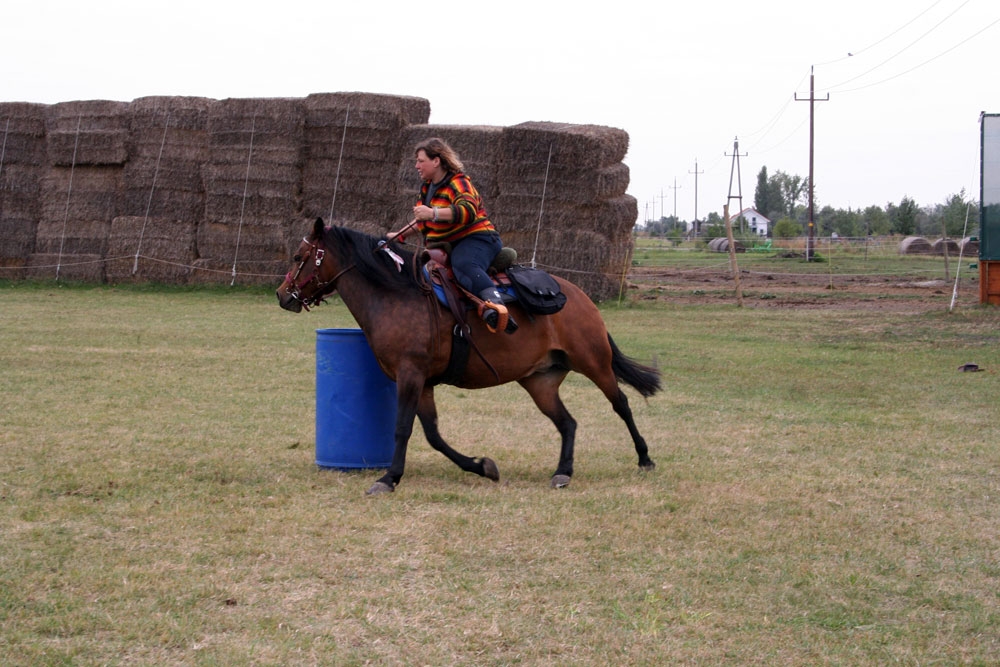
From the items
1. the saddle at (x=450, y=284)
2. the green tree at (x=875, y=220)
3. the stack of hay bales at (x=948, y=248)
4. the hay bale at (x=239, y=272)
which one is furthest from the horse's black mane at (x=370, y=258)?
the green tree at (x=875, y=220)

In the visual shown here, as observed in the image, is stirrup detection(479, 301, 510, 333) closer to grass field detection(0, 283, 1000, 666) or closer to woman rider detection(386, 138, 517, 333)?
woman rider detection(386, 138, 517, 333)

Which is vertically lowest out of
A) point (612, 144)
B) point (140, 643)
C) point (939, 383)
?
point (140, 643)

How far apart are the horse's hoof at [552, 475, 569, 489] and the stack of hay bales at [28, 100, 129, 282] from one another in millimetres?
20966

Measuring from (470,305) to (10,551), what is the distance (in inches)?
127

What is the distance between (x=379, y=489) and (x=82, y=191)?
71.7 feet

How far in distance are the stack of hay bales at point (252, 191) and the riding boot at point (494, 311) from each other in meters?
18.3

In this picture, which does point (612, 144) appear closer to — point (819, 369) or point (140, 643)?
point (819, 369)

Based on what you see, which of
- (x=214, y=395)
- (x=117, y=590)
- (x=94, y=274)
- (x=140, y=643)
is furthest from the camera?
(x=94, y=274)

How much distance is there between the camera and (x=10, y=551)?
18.0 ft

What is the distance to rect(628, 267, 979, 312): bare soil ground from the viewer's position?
24.4 metres

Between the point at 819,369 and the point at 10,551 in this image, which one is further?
the point at 819,369

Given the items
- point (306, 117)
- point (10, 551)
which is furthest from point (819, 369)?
point (306, 117)

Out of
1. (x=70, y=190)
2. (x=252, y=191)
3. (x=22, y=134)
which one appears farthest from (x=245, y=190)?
(x=22, y=134)

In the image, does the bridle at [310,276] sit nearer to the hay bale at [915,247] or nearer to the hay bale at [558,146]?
the hay bale at [558,146]
